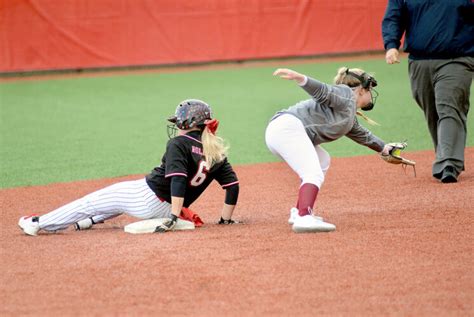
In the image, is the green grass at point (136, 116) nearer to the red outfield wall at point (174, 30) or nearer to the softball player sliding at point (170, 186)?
the red outfield wall at point (174, 30)

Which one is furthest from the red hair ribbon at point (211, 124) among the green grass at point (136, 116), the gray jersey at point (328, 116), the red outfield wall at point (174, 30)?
the red outfield wall at point (174, 30)

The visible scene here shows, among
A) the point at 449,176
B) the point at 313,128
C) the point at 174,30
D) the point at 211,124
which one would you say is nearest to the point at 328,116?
the point at 313,128

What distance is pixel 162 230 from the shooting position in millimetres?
6574

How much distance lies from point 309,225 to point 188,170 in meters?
0.94

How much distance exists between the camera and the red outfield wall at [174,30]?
18.5 meters

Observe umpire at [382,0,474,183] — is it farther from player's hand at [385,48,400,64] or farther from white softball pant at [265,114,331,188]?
white softball pant at [265,114,331,188]

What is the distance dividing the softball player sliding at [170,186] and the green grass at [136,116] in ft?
9.12

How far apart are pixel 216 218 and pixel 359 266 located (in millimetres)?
2068

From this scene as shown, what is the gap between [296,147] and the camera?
21.6 ft

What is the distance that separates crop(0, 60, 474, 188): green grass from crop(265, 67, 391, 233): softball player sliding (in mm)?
3500

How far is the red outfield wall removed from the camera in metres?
18.5

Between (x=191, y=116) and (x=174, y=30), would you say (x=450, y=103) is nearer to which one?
(x=191, y=116)

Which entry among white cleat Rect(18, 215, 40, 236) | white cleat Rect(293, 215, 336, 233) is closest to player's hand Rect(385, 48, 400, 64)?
white cleat Rect(293, 215, 336, 233)

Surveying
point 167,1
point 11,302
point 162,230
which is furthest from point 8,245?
point 167,1
